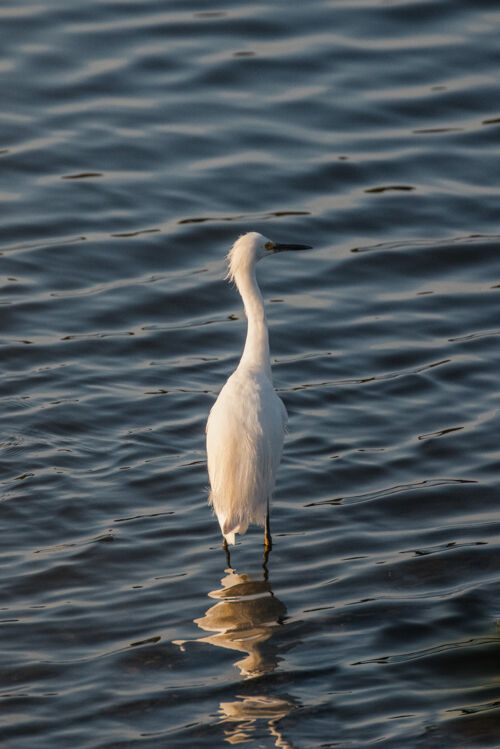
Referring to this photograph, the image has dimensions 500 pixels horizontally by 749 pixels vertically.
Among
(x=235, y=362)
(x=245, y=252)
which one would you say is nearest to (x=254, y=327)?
(x=245, y=252)

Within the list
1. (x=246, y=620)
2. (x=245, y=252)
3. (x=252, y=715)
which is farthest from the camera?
(x=245, y=252)

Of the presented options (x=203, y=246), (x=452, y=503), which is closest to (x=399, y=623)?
(x=452, y=503)

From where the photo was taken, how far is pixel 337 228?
13102 millimetres

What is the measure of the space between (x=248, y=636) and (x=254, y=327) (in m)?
2.21

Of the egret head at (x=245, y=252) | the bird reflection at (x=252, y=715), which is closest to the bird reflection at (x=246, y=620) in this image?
the bird reflection at (x=252, y=715)

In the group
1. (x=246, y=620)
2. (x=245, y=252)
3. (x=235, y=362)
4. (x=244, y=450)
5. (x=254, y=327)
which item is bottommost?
(x=246, y=620)

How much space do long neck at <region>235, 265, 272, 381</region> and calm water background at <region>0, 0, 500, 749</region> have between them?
3.61 ft

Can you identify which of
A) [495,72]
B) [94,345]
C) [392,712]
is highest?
[495,72]

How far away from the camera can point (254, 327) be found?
8.34 metres

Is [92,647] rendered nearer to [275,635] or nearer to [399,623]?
[275,635]

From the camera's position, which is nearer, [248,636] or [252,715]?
[252,715]

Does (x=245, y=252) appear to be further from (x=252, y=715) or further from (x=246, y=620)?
(x=252, y=715)

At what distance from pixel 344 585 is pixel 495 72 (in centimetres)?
1031

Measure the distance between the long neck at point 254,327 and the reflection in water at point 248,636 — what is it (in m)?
1.39
